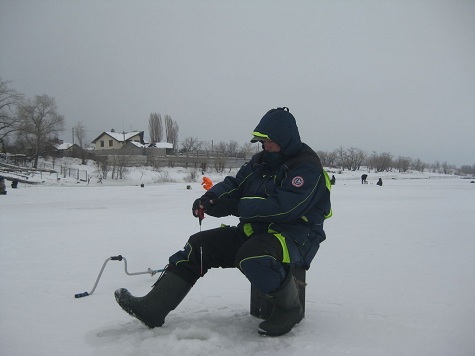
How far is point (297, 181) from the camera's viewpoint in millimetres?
2418

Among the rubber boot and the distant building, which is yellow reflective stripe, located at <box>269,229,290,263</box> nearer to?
the rubber boot

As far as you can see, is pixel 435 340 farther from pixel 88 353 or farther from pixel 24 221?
pixel 24 221

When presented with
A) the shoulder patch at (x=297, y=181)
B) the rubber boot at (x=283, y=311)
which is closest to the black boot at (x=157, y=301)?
the rubber boot at (x=283, y=311)

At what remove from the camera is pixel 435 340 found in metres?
2.39

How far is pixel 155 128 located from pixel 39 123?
1649 inches

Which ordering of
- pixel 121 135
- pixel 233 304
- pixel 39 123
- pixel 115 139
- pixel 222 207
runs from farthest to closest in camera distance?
pixel 121 135
pixel 115 139
pixel 39 123
pixel 233 304
pixel 222 207

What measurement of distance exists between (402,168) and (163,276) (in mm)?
130206

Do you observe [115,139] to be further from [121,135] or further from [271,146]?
[271,146]

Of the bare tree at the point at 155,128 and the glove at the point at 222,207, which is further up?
the bare tree at the point at 155,128

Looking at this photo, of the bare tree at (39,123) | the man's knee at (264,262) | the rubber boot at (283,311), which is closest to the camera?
the man's knee at (264,262)

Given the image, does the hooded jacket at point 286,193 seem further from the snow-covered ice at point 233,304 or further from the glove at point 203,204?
the snow-covered ice at point 233,304

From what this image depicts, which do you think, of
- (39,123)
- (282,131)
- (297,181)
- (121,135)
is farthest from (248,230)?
(121,135)

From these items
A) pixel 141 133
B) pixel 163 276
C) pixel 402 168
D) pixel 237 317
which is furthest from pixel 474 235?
pixel 402 168

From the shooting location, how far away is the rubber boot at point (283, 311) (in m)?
2.39
